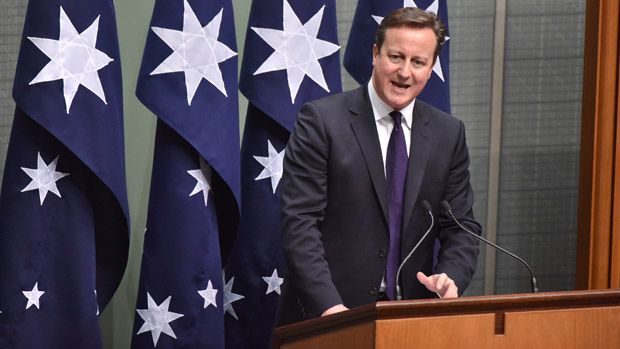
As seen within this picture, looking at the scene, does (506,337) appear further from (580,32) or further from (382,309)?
(580,32)

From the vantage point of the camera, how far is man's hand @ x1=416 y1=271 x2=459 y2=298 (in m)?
3.13

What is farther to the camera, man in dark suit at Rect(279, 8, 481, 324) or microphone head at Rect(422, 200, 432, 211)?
man in dark suit at Rect(279, 8, 481, 324)

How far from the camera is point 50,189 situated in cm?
410

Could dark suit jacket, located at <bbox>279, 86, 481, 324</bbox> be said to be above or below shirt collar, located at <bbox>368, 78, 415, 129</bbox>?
below

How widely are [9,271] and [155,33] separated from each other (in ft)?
3.09

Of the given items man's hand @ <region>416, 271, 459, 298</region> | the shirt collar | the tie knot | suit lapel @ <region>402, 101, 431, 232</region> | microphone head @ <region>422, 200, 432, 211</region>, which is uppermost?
the shirt collar

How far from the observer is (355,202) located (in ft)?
11.0

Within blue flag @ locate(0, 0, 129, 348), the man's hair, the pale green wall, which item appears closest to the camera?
the man's hair

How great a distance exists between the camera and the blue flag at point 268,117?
170 inches

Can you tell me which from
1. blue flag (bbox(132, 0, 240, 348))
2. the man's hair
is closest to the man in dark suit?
the man's hair

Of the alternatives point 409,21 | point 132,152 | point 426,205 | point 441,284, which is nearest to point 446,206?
point 426,205

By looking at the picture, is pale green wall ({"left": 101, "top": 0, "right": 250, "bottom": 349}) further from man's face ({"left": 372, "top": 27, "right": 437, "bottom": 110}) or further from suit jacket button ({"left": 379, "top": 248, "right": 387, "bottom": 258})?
suit jacket button ({"left": 379, "top": 248, "right": 387, "bottom": 258})

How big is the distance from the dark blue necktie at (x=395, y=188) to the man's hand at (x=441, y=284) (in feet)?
0.73

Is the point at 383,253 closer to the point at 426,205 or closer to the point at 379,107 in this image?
the point at 426,205
